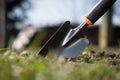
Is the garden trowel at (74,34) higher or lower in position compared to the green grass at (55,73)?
higher

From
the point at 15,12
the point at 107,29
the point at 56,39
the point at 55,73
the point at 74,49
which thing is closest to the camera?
the point at 55,73

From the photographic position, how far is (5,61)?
7.18 feet

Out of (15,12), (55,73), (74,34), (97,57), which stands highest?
(15,12)

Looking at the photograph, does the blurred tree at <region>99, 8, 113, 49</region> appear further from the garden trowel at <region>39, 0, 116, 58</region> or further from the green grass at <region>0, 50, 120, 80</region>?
the green grass at <region>0, 50, 120, 80</region>

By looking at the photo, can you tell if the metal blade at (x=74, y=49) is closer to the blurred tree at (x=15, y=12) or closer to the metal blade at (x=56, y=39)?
the metal blade at (x=56, y=39)

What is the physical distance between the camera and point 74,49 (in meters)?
2.79

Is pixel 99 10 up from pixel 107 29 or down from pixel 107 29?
down

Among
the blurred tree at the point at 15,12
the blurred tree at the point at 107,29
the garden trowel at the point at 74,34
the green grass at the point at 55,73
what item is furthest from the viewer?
the blurred tree at the point at 15,12

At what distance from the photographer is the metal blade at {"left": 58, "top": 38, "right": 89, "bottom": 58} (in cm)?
274

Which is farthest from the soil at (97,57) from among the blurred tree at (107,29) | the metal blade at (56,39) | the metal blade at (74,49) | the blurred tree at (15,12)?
the blurred tree at (15,12)

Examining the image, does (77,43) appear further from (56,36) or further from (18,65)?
(18,65)

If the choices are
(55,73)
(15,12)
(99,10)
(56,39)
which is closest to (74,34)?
(56,39)

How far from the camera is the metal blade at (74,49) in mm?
2745

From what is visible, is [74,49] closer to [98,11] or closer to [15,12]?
[98,11]
